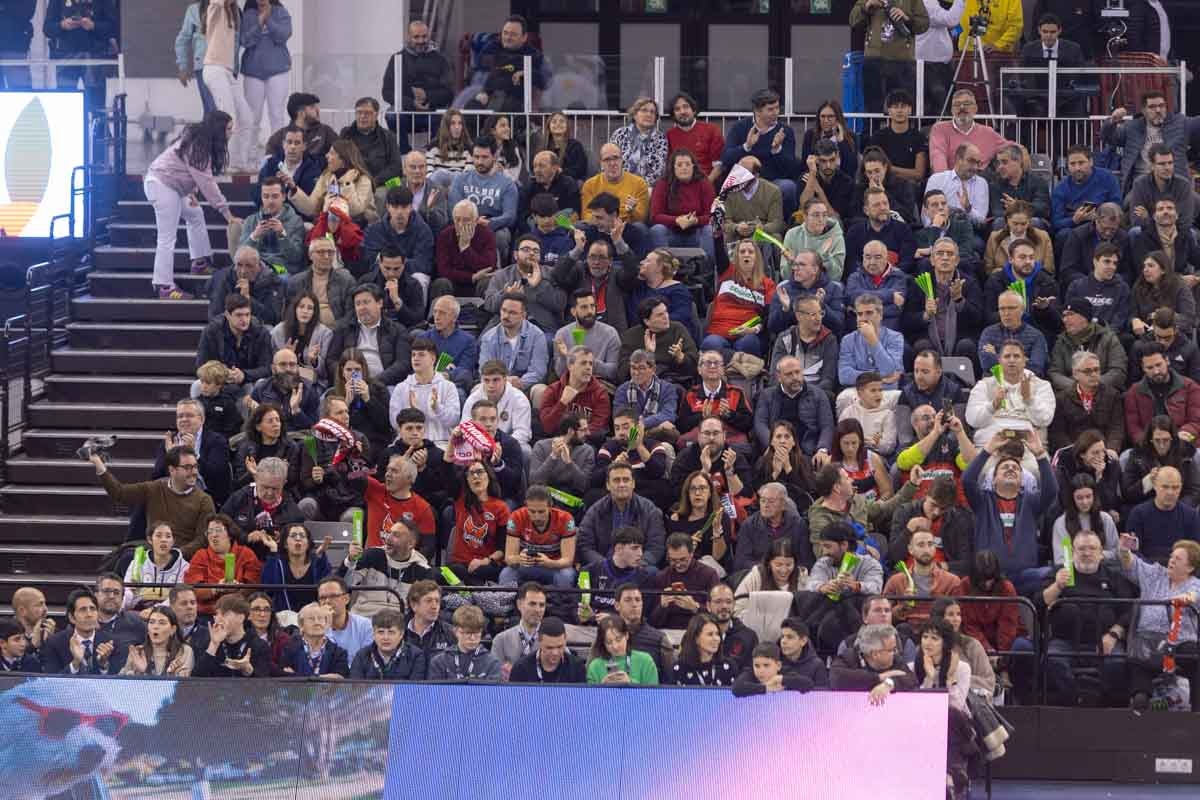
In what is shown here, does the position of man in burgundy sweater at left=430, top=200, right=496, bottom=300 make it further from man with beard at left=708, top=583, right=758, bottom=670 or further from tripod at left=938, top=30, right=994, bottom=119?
man with beard at left=708, top=583, right=758, bottom=670

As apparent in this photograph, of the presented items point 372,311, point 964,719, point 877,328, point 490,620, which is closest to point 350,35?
point 372,311

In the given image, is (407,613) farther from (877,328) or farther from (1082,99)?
(1082,99)

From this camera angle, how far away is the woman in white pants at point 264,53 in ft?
72.5

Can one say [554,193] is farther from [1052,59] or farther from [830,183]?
[1052,59]

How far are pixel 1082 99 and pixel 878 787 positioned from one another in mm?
10416

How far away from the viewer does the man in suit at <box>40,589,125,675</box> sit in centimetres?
1552

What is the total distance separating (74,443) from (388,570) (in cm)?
441

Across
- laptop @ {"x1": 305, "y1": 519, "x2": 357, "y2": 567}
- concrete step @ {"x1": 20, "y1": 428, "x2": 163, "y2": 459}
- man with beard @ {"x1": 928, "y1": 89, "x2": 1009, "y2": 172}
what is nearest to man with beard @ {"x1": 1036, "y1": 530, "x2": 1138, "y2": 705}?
A: laptop @ {"x1": 305, "y1": 519, "x2": 357, "y2": 567}

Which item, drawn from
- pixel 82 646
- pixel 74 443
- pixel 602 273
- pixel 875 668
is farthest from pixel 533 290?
pixel 875 668

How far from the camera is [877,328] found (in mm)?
18266

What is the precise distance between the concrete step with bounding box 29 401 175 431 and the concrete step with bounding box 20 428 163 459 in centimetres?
6

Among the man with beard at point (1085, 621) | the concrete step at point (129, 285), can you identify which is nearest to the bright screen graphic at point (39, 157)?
the concrete step at point (129, 285)

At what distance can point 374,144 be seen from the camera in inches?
821

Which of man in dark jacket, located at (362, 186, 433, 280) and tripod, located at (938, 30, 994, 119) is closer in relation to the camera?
man in dark jacket, located at (362, 186, 433, 280)
